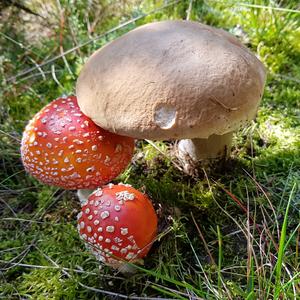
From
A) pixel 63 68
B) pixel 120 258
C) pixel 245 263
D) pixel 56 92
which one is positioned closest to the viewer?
pixel 120 258

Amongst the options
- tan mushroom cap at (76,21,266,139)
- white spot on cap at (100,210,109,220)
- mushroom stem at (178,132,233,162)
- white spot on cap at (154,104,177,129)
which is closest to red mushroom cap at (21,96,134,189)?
tan mushroom cap at (76,21,266,139)

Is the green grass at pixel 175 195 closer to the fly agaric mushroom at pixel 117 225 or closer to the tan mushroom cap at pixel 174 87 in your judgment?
the fly agaric mushroom at pixel 117 225

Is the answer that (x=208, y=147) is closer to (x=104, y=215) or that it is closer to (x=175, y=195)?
(x=175, y=195)

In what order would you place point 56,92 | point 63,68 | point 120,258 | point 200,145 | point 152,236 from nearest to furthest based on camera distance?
point 120,258
point 152,236
point 200,145
point 56,92
point 63,68

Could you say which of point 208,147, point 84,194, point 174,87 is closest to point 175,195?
point 208,147

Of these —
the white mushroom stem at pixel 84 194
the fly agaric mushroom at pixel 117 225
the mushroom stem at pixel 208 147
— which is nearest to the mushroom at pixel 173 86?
the fly agaric mushroom at pixel 117 225

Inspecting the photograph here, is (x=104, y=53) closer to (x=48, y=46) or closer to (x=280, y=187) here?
(x=280, y=187)

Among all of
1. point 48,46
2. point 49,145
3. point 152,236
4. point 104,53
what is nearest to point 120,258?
point 152,236

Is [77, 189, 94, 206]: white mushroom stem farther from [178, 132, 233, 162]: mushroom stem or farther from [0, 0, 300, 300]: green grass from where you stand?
[178, 132, 233, 162]: mushroom stem
